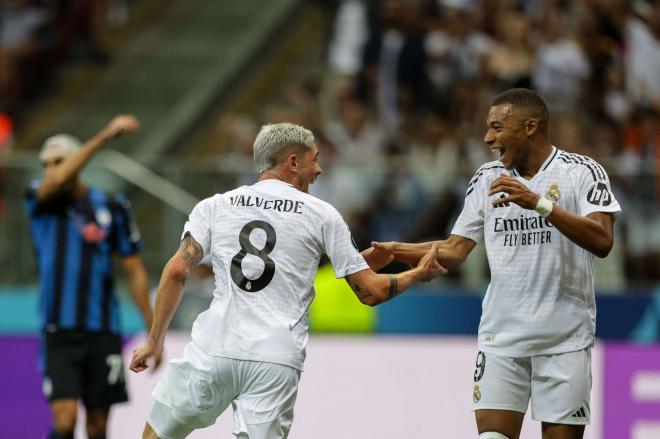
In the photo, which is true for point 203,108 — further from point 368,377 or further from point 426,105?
point 368,377

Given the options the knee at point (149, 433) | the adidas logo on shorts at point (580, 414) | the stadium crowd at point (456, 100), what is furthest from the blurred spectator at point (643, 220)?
the knee at point (149, 433)

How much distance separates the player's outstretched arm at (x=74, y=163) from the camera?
803cm

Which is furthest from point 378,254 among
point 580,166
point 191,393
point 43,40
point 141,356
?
point 43,40

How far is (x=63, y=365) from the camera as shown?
8.34 m

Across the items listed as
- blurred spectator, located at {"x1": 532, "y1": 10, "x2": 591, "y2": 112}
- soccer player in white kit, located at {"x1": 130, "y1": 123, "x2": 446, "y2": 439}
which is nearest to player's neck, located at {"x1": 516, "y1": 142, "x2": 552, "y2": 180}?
soccer player in white kit, located at {"x1": 130, "y1": 123, "x2": 446, "y2": 439}

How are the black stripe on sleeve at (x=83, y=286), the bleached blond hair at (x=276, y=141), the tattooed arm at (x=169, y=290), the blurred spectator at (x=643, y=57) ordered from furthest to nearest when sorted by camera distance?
the blurred spectator at (x=643, y=57)
the black stripe on sleeve at (x=83, y=286)
the bleached blond hair at (x=276, y=141)
the tattooed arm at (x=169, y=290)

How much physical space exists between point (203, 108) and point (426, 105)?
3747 millimetres

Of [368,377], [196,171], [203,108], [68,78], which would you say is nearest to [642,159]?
[368,377]

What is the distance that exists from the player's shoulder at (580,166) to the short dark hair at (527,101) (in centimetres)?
23

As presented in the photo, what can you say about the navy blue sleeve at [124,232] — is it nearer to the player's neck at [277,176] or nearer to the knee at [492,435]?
the player's neck at [277,176]

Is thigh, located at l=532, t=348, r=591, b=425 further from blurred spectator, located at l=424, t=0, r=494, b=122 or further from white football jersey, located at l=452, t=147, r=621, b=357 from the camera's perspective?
blurred spectator, located at l=424, t=0, r=494, b=122

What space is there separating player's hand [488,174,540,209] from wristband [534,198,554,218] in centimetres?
2

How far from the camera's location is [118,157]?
12.1m

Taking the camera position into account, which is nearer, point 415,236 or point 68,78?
point 415,236
